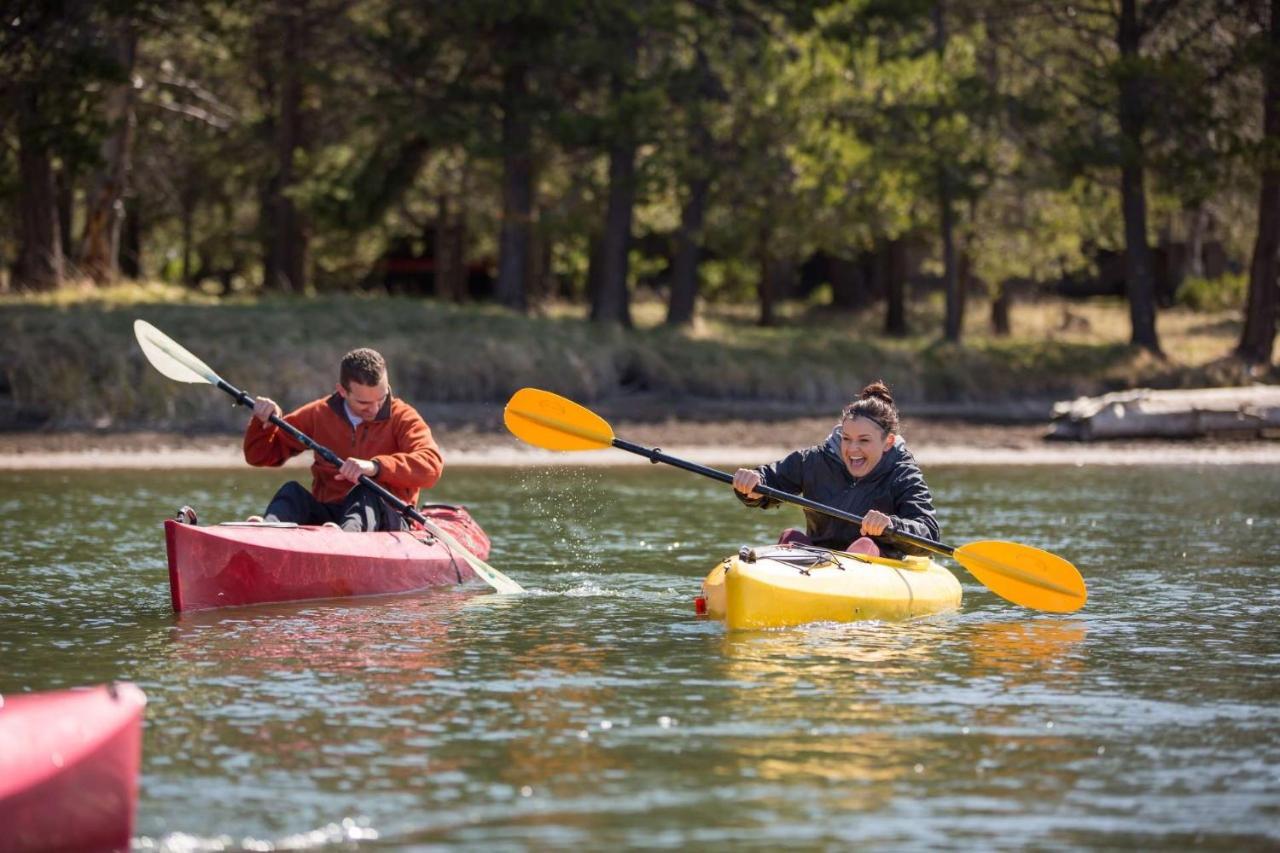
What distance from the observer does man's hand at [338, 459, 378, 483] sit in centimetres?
962

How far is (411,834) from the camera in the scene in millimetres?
5367

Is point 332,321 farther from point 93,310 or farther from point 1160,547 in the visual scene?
point 1160,547

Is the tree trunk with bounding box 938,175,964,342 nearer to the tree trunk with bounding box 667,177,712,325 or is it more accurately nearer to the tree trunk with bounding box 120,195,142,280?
the tree trunk with bounding box 667,177,712,325

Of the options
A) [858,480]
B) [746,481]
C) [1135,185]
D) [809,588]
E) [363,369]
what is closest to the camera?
[809,588]

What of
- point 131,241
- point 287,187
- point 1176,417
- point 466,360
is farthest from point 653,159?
point 131,241

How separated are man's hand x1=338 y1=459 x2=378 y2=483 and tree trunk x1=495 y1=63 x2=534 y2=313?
1377cm

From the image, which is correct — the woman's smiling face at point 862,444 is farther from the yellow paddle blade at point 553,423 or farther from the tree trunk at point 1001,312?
the tree trunk at point 1001,312

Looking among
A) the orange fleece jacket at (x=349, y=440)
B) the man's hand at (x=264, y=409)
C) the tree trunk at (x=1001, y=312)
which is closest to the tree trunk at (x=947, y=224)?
the tree trunk at (x=1001, y=312)

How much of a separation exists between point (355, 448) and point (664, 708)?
354 centimetres

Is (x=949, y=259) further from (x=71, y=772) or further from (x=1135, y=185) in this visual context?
(x=71, y=772)

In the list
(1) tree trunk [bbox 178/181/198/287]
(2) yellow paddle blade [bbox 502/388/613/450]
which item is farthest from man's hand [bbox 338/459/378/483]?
(1) tree trunk [bbox 178/181/198/287]

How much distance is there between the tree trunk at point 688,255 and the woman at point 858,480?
1463 cm

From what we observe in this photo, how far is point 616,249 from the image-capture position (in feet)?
80.6

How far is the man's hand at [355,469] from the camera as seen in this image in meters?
9.62
